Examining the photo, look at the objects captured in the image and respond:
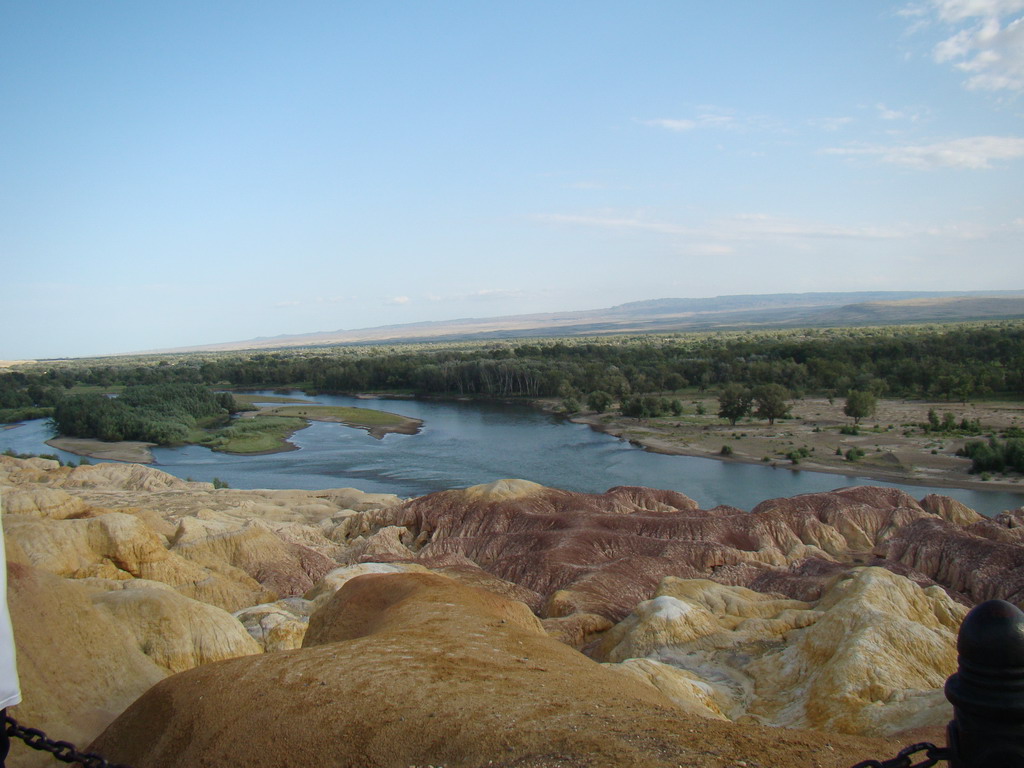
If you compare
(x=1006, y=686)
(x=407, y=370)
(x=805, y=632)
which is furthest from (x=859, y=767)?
(x=407, y=370)

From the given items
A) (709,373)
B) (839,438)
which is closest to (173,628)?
(839,438)

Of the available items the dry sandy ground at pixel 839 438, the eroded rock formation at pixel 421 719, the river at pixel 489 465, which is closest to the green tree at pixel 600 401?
the dry sandy ground at pixel 839 438

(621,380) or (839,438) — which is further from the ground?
(621,380)

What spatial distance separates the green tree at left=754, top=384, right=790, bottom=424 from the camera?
7581 centimetres

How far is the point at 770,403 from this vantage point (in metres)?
75.8

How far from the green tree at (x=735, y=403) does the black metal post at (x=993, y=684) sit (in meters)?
75.0

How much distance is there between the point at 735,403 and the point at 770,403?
3.45 metres

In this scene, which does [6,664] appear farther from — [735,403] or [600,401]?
[600,401]

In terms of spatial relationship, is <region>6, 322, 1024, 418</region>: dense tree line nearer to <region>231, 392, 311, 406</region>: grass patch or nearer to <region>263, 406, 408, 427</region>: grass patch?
<region>231, 392, 311, 406</region>: grass patch

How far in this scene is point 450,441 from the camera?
2884 inches

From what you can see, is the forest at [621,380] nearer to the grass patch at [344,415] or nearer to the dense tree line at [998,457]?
the grass patch at [344,415]

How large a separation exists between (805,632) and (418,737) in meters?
12.5

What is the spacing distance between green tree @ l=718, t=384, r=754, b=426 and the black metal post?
7503 centimetres

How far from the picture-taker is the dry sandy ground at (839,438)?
55438mm
